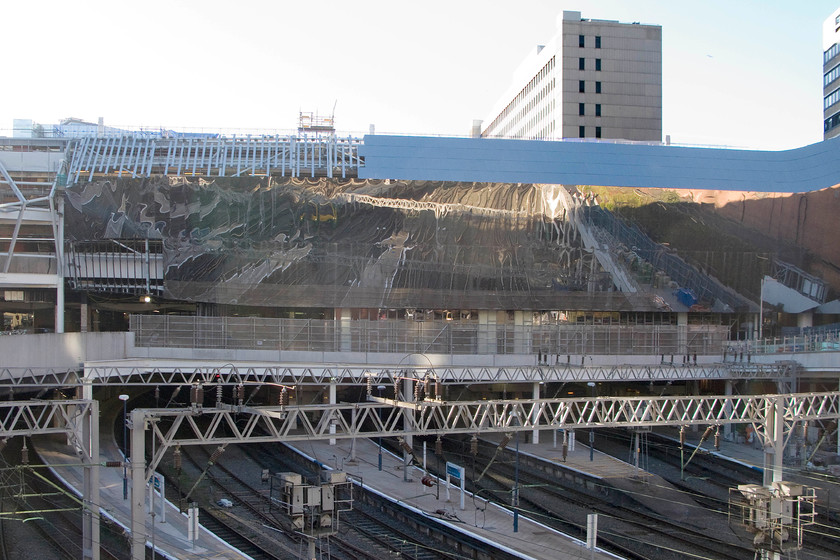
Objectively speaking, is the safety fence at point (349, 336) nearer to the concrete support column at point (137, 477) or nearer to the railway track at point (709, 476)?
the railway track at point (709, 476)

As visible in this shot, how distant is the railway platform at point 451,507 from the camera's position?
2048 cm

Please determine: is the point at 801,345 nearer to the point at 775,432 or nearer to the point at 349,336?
the point at 775,432

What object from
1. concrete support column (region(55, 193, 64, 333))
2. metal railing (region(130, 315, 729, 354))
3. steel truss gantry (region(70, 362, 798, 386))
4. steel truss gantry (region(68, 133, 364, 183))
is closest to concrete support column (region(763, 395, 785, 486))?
steel truss gantry (region(70, 362, 798, 386))

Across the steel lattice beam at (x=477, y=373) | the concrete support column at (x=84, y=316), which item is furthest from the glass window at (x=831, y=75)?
the concrete support column at (x=84, y=316)

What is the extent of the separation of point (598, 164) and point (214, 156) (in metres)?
19.9

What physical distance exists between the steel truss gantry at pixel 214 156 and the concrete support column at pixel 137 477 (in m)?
27.5

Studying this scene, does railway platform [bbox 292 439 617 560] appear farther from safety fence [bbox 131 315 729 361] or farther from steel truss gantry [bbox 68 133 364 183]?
steel truss gantry [bbox 68 133 364 183]

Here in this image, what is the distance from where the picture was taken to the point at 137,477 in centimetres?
1553

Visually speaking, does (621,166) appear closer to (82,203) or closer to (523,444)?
(523,444)

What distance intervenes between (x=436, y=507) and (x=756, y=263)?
89.2ft

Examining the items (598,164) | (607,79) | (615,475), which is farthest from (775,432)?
(607,79)

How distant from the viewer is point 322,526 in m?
16.5

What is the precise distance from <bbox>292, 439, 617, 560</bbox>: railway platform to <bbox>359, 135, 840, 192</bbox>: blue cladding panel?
52.1ft

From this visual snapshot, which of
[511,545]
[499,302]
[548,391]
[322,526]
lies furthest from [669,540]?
[499,302]
